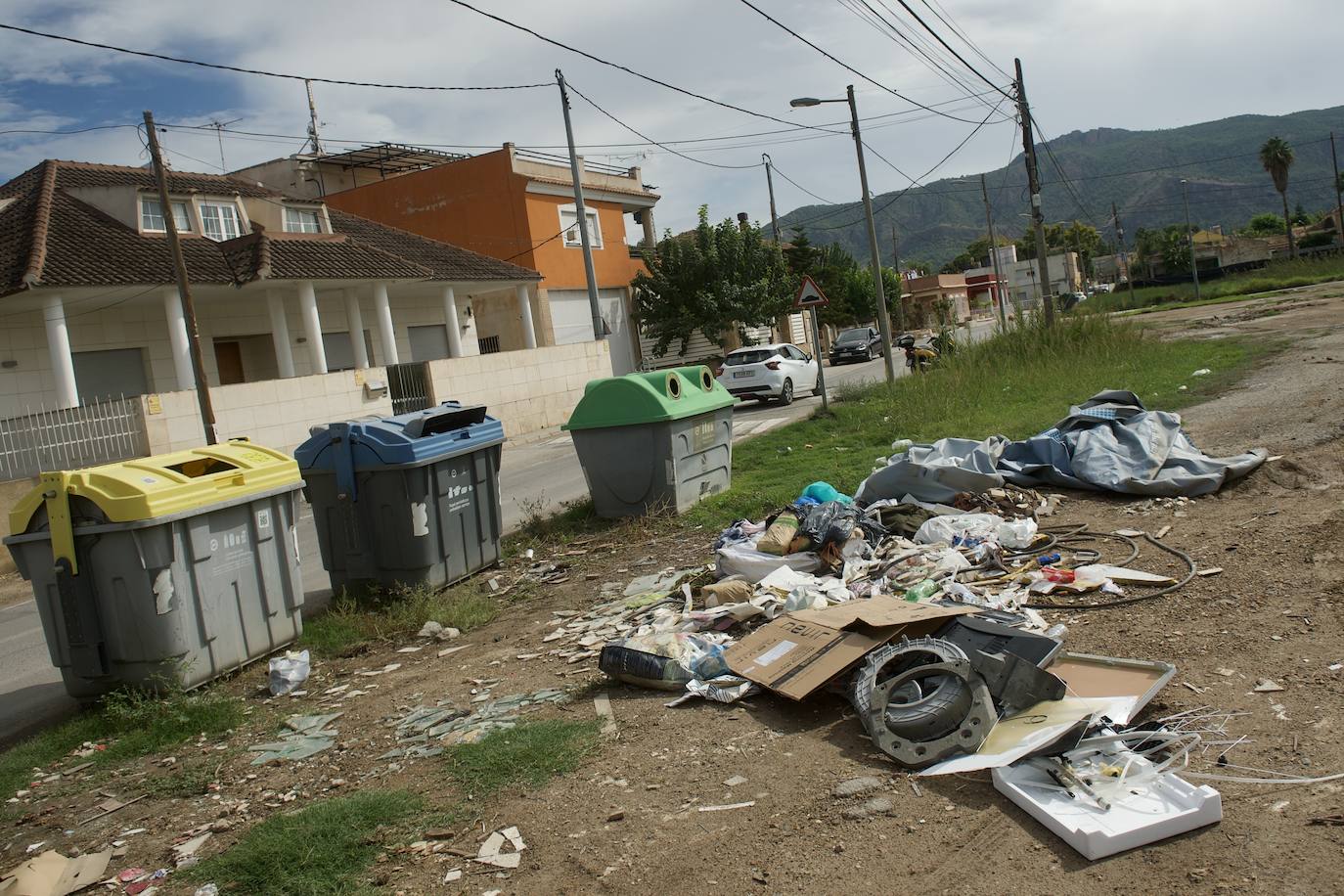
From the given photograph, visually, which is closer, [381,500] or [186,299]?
[381,500]

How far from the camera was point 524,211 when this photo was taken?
3200 centimetres

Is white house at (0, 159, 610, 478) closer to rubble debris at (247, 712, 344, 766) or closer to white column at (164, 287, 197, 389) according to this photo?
white column at (164, 287, 197, 389)

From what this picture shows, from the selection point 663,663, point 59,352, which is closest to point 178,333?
point 59,352

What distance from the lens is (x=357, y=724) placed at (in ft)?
16.5

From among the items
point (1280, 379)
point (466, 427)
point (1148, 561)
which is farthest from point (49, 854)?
point (1280, 379)

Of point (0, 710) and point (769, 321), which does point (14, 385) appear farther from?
point (769, 321)

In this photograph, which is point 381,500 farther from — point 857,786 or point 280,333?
point 280,333

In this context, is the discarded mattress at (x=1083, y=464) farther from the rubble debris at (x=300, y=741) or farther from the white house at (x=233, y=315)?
the white house at (x=233, y=315)

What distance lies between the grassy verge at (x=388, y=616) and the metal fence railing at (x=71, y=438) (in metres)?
9.99

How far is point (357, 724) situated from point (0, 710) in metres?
3.04

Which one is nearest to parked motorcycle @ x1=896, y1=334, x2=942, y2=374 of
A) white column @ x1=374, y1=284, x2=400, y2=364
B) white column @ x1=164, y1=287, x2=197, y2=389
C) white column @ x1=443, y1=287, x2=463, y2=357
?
white column @ x1=443, y1=287, x2=463, y2=357

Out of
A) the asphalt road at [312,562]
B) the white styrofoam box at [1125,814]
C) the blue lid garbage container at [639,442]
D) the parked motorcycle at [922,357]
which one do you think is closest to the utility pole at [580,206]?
the asphalt road at [312,562]

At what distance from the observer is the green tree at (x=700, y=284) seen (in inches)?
1426

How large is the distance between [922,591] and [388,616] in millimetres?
3677
